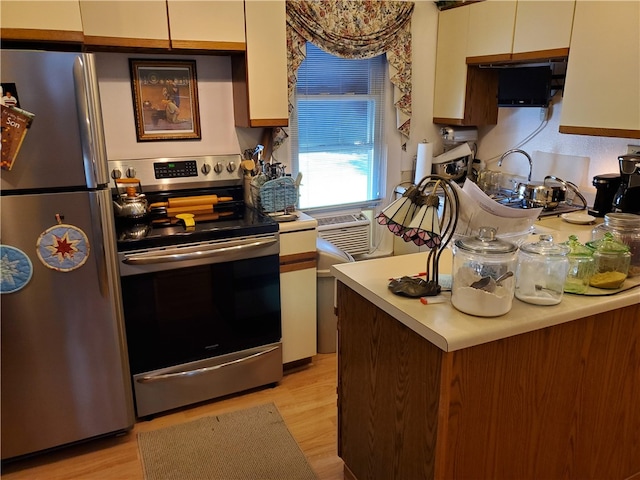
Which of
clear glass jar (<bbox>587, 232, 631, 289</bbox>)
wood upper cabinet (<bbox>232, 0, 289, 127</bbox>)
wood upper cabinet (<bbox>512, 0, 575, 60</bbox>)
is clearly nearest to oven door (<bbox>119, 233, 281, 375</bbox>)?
wood upper cabinet (<bbox>232, 0, 289, 127</bbox>)

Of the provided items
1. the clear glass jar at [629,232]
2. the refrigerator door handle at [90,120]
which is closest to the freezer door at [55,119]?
the refrigerator door handle at [90,120]

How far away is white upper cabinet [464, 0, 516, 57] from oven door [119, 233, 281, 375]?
181cm

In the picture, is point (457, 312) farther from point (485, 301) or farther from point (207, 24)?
point (207, 24)

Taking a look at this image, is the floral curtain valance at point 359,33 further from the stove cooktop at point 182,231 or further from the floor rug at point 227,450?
the floor rug at point 227,450

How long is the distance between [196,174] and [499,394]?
201cm

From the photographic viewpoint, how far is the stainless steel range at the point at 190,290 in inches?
87.5

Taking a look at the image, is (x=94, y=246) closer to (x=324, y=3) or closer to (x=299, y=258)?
(x=299, y=258)

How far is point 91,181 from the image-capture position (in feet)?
6.24

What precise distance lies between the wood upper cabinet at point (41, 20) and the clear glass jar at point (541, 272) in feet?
6.51

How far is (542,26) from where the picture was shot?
269 cm

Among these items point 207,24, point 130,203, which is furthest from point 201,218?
point 207,24

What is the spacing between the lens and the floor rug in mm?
2070

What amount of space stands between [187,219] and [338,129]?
1.44m

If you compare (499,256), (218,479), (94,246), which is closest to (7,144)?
(94,246)
